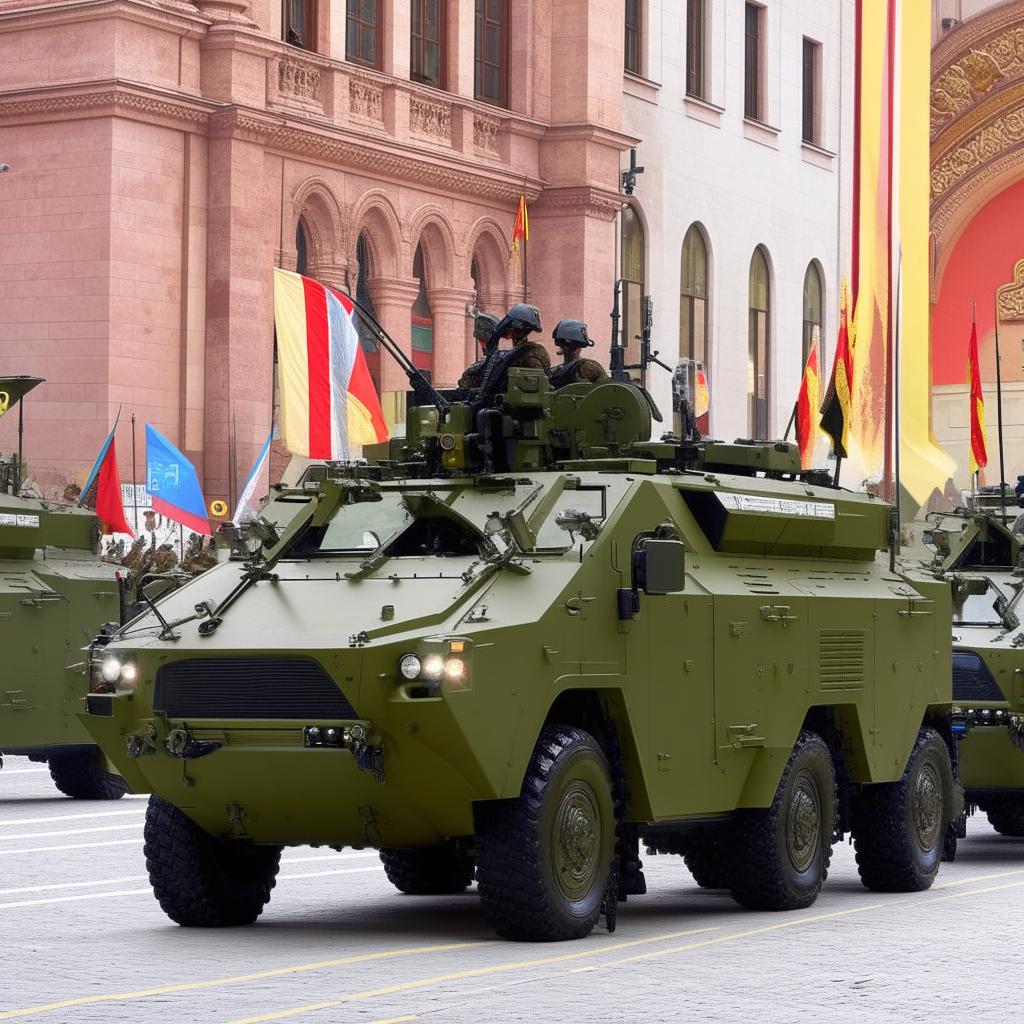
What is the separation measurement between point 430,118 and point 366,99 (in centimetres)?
179

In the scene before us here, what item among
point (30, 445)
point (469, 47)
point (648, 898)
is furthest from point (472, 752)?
point (469, 47)

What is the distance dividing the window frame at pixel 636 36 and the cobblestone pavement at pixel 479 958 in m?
31.5

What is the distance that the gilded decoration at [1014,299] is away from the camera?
59.3 metres

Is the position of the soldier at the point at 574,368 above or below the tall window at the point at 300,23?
below

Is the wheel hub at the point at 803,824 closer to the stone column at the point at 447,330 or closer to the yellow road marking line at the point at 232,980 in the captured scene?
the yellow road marking line at the point at 232,980

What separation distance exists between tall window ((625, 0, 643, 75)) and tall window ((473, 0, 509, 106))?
3.92 m

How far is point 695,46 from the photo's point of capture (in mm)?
49062

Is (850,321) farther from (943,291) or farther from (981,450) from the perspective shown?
(943,291)

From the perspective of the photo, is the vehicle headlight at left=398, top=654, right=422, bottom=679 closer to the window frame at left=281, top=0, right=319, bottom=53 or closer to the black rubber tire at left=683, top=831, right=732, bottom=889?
the black rubber tire at left=683, top=831, right=732, bottom=889

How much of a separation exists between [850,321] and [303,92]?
824 centimetres

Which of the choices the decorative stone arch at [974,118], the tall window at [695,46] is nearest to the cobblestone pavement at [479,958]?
the tall window at [695,46]

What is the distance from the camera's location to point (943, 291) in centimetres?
6031

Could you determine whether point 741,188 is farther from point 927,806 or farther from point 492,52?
point 927,806

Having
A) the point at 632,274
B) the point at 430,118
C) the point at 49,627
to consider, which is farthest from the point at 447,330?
the point at 49,627
